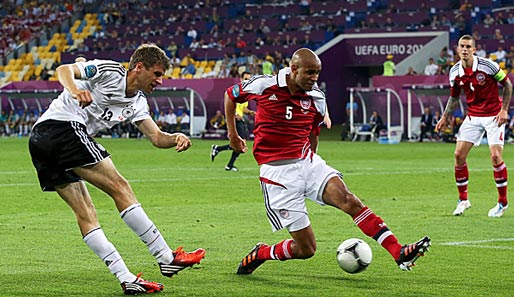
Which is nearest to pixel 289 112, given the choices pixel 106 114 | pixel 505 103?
pixel 106 114

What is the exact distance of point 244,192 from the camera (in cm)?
1791

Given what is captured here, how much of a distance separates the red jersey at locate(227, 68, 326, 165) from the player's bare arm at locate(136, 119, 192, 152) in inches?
30.5

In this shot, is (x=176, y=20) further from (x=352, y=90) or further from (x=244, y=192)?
(x=244, y=192)

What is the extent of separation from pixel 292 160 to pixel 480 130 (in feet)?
20.4

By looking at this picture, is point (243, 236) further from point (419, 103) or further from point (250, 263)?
point (419, 103)

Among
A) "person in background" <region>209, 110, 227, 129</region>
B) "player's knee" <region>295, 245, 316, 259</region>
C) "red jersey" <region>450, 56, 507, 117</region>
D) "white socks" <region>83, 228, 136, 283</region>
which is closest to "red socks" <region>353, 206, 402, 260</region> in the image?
"player's knee" <region>295, 245, 316, 259</region>

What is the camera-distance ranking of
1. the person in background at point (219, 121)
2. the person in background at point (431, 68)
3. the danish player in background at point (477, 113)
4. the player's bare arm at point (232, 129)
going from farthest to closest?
the person in background at point (219, 121) → the person in background at point (431, 68) → the danish player in background at point (477, 113) → the player's bare arm at point (232, 129)

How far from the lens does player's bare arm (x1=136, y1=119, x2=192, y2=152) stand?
848 cm

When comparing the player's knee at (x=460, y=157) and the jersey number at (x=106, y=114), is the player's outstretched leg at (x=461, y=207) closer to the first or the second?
the player's knee at (x=460, y=157)

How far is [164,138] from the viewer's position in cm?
867

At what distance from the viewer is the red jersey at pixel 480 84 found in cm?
1437

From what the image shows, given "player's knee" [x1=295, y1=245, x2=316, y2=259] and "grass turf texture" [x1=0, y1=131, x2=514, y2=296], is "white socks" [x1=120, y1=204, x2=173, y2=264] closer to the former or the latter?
"grass turf texture" [x1=0, y1=131, x2=514, y2=296]

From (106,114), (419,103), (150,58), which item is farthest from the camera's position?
(419,103)

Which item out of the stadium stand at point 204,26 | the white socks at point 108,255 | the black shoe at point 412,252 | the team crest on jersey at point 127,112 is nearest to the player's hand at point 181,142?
the team crest on jersey at point 127,112
